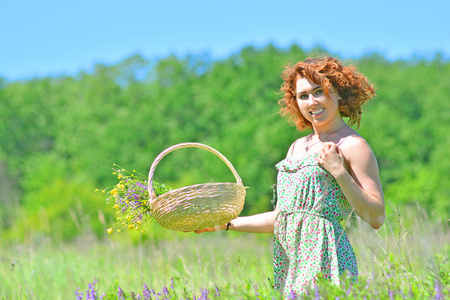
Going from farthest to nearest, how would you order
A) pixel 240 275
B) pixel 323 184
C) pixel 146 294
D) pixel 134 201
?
1. pixel 240 275
2. pixel 146 294
3. pixel 134 201
4. pixel 323 184

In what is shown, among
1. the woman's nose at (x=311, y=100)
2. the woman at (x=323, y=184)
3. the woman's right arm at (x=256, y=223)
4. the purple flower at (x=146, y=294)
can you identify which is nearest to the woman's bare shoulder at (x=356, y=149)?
the woman at (x=323, y=184)

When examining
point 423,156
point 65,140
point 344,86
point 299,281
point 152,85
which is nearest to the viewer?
point 299,281

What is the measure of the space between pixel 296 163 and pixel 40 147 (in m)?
32.4

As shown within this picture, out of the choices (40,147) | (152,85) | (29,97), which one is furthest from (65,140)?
(152,85)

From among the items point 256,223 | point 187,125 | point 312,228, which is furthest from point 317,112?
point 187,125

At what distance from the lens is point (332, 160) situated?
2.28 metres

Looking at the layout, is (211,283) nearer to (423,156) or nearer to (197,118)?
(423,156)

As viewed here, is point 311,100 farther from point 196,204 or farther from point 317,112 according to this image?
point 196,204

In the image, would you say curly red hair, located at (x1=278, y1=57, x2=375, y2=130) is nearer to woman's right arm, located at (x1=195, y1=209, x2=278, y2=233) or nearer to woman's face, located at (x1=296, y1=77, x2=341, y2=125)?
woman's face, located at (x1=296, y1=77, x2=341, y2=125)

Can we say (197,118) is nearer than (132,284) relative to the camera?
No

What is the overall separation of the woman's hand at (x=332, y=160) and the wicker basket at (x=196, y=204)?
0.45m

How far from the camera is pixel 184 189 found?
242 centimetres

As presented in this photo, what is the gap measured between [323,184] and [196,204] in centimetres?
61

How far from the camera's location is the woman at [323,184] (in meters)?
2.31
